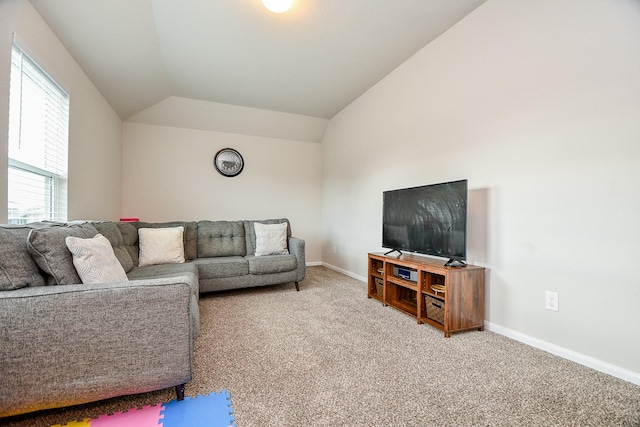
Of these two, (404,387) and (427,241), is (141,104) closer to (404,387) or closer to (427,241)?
(427,241)

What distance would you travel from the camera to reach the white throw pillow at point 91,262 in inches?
55.2

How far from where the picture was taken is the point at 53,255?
A: 1319 millimetres

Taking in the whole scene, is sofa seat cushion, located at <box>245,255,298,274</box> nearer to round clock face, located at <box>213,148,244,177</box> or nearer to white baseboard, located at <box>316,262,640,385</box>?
round clock face, located at <box>213,148,244,177</box>

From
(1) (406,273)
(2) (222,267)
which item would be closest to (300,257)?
(2) (222,267)

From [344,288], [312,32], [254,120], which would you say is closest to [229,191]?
[254,120]

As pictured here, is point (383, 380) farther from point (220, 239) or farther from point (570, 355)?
point (220, 239)

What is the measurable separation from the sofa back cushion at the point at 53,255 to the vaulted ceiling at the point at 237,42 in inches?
62.8

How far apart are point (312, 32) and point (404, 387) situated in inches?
111

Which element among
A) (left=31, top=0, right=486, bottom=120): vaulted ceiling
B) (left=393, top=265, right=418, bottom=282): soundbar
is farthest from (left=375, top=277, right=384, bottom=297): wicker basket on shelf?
(left=31, top=0, right=486, bottom=120): vaulted ceiling

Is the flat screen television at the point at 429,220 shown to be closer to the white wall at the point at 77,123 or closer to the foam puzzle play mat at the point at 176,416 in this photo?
Answer: the foam puzzle play mat at the point at 176,416

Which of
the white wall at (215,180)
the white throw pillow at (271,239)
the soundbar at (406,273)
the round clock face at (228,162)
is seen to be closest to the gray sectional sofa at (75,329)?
the soundbar at (406,273)

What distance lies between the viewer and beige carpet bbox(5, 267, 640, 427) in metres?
1.22

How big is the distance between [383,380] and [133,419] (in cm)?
120

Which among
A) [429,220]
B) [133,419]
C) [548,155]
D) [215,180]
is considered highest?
[215,180]
